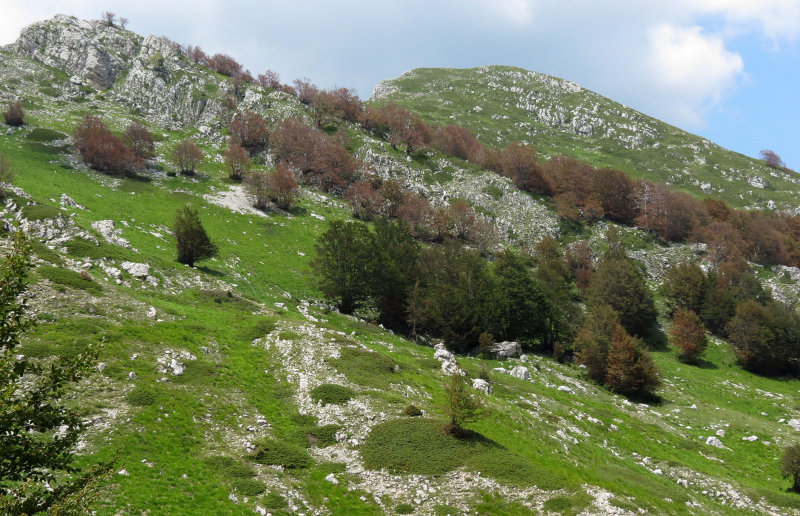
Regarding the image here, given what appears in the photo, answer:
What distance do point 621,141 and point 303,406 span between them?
7572 inches

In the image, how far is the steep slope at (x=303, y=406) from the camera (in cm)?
1667

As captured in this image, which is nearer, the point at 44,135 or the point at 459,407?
the point at 459,407

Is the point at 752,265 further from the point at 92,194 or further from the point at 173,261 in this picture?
the point at 92,194

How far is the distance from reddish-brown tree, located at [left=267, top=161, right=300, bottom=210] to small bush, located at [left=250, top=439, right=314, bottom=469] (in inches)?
2357

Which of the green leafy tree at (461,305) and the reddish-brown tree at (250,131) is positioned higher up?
the reddish-brown tree at (250,131)

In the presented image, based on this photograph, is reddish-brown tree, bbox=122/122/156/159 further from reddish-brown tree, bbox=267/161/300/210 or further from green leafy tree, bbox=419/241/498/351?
green leafy tree, bbox=419/241/498/351

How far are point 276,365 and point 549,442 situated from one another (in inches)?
701

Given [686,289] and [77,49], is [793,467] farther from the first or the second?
[77,49]

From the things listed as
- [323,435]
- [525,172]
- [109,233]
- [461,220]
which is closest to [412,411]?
[323,435]

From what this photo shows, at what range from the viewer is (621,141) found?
574 feet

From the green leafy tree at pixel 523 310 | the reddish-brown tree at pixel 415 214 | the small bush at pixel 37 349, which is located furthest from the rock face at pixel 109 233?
the reddish-brown tree at pixel 415 214

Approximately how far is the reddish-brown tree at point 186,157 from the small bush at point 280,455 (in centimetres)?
6940

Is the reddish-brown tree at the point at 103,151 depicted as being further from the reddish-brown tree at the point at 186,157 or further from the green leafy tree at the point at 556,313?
the green leafy tree at the point at 556,313

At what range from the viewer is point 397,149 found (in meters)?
105
